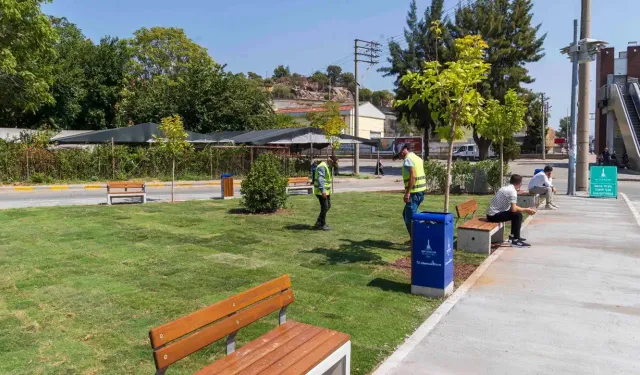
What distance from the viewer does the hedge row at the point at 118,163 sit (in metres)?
23.7

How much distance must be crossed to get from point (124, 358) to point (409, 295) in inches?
130

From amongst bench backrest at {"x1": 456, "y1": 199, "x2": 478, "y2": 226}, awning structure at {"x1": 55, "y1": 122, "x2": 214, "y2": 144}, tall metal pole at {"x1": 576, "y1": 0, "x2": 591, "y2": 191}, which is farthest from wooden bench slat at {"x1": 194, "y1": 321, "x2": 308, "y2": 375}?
awning structure at {"x1": 55, "y1": 122, "x2": 214, "y2": 144}

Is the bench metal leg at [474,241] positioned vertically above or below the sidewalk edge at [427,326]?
above

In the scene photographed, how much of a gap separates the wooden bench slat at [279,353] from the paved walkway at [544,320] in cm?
78

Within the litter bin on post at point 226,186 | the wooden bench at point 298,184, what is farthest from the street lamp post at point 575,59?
the litter bin on post at point 226,186

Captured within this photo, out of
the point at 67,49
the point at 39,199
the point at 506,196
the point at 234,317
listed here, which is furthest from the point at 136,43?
the point at 234,317

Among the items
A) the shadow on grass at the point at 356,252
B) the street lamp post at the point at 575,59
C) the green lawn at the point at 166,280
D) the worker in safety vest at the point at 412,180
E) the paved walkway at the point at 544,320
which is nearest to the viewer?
the paved walkway at the point at 544,320

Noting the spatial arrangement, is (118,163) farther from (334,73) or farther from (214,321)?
(334,73)

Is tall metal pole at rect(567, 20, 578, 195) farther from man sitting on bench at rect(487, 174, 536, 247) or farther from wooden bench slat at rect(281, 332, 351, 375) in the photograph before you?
wooden bench slat at rect(281, 332, 351, 375)

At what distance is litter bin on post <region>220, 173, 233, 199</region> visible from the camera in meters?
17.2

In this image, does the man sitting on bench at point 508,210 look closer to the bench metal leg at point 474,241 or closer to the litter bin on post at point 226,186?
the bench metal leg at point 474,241

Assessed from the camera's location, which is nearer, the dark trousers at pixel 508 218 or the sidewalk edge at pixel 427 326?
the sidewalk edge at pixel 427 326

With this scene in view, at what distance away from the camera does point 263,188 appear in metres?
12.7

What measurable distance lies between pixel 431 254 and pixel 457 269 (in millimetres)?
1659
